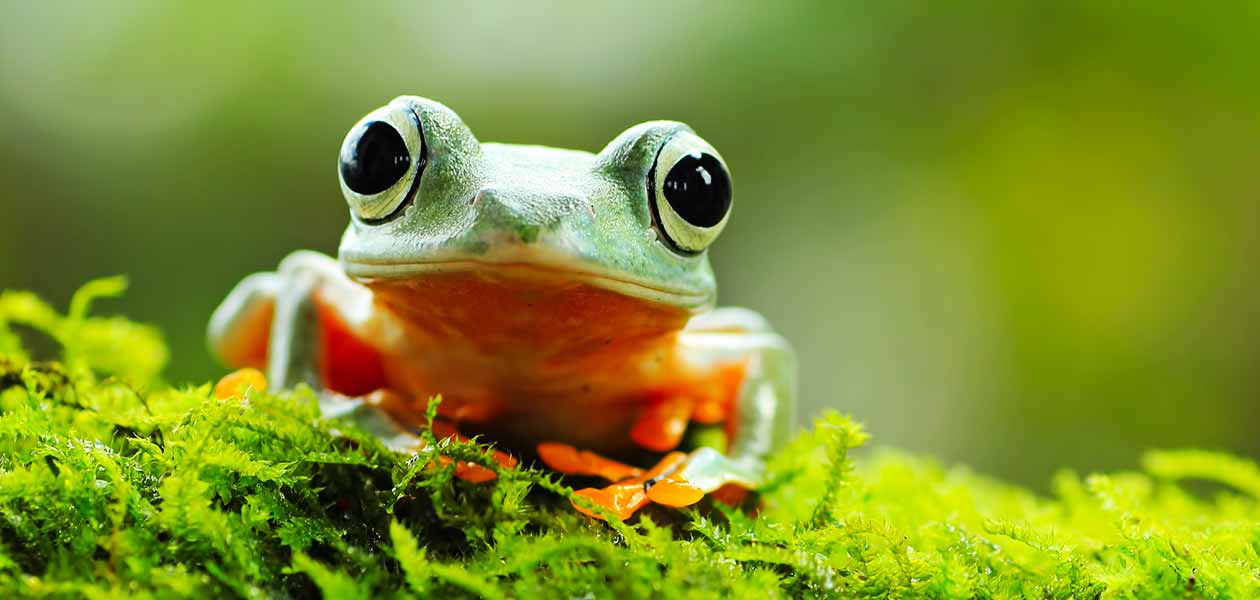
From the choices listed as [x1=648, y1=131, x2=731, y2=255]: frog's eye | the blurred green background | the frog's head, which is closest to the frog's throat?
the frog's head

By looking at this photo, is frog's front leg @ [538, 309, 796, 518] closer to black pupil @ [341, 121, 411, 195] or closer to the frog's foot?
the frog's foot

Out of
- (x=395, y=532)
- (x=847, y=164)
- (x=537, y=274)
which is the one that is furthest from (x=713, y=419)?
(x=847, y=164)

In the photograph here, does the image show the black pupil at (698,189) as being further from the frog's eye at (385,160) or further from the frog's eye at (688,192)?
the frog's eye at (385,160)

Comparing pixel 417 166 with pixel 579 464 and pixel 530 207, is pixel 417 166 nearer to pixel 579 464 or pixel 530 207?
pixel 530 207

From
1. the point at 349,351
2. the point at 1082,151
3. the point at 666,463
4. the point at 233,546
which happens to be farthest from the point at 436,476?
the point at 1082,151

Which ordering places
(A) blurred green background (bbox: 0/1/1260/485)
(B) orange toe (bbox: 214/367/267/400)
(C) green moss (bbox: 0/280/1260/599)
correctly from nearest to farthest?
(C) green moss (bbox: 0/280/1260/599) < (B) orange toe (bbox: 214/367/267/400) < (A) blurred green background (bbox: 0/1/1260/485)

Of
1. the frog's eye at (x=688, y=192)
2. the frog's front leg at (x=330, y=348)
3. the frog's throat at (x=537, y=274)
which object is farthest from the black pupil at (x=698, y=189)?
the frog's front leg at (x=330, y=348)

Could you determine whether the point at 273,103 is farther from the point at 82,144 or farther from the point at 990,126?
the point at 990,126
